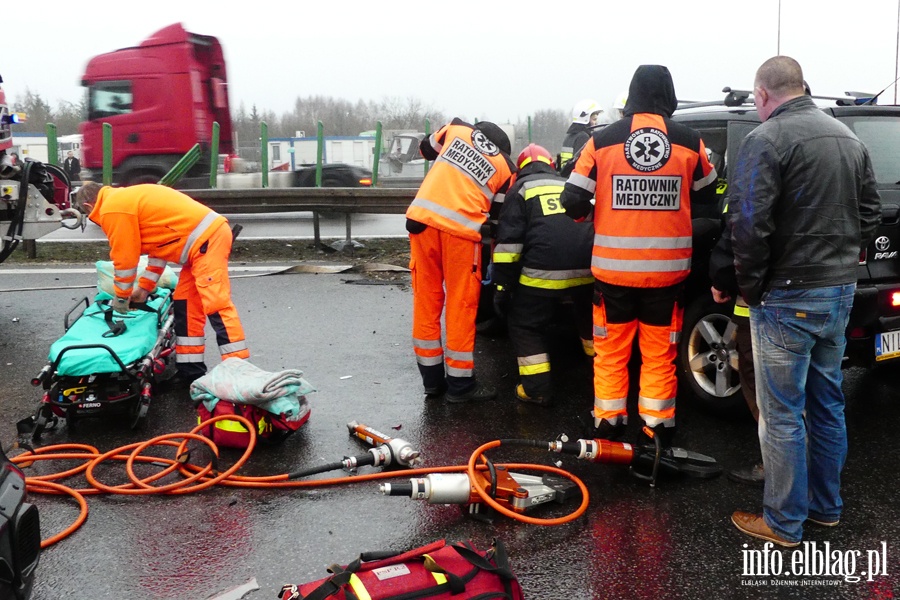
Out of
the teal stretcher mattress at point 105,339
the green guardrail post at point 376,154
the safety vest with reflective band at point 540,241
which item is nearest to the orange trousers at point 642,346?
the safety vest with reflective band at point 540,241

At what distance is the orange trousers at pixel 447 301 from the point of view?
5.03 meters

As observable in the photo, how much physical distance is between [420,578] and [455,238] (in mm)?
2715

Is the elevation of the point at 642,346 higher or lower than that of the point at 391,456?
higher

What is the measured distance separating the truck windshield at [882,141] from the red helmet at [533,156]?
177 cm

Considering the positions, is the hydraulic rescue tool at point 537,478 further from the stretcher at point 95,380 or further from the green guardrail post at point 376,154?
the green guardrail post at point 376,154

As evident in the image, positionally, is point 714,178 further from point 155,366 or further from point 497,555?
point 155,366

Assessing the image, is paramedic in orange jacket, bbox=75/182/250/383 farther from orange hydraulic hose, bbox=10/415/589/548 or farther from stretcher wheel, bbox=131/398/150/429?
orange hydraulic hose, bbox=10/415/589/548

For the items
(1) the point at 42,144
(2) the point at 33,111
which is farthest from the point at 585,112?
(2) the point at 33,111

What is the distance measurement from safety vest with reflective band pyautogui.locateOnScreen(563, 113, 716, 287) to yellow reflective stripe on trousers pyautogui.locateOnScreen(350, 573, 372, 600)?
2247 mm

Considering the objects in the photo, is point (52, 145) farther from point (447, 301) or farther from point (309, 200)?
point (447, 301)

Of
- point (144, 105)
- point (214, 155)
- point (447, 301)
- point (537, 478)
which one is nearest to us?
point (537, 478)

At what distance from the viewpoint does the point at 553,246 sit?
493 centimetres

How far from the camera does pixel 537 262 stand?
4.96 m

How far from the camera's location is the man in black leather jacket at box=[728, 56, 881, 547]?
3166 millimetres
